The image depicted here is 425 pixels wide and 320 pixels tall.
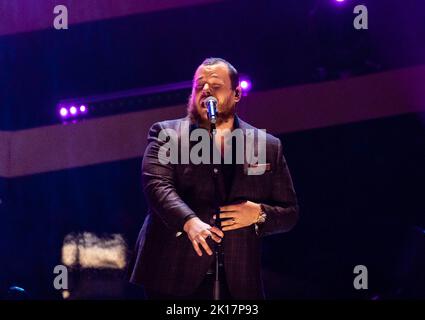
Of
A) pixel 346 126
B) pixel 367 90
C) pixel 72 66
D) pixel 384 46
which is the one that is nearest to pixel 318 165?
pixel 346 126

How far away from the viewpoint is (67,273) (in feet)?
17.9

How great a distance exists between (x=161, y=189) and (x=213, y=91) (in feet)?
2.03

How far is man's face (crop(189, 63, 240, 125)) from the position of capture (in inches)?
145

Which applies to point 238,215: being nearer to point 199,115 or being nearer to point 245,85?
point 199,115

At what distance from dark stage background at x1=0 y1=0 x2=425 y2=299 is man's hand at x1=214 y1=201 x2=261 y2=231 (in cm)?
215

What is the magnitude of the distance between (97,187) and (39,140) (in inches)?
23.0

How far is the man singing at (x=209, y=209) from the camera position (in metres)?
3.40

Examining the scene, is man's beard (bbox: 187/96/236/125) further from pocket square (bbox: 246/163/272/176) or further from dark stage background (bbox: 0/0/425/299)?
dark stage background (bbox: 0/0/425/299)

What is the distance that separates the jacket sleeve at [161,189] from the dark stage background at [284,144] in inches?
75.5

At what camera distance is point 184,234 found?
3.52 meters
